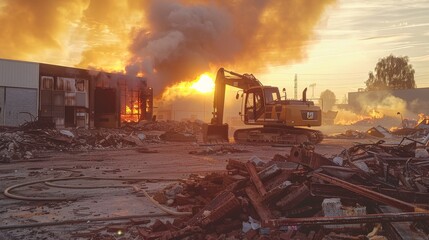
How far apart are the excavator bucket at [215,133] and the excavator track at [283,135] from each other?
264 cm

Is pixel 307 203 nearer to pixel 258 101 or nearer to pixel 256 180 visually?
pixel 256 180

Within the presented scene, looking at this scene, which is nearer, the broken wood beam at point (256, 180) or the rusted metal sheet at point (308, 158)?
the broken wood beam at point (256, 180)

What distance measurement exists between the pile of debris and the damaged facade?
25.9 metres

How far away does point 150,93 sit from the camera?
35.8 m

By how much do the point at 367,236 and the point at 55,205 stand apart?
248 inches

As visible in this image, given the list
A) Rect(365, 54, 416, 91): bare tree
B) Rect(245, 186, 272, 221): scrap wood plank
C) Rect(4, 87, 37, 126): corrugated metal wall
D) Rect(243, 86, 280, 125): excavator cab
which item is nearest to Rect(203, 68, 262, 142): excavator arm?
Rect(243, 86, 280, 125): excavator cab

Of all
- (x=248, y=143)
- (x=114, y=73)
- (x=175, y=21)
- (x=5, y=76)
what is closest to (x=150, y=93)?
(x=114, y=73)

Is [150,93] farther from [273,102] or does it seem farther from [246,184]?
[246,184]

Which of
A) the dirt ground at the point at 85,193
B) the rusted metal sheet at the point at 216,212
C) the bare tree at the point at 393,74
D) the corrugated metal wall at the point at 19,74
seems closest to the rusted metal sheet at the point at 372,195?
the rusted metal sheet at the point at 216,212

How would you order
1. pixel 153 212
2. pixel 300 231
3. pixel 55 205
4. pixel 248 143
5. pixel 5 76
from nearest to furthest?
pixel 300 231 → pixel 153 212 → pixel 55 205 → pixel 248 143 → pixel 5 76

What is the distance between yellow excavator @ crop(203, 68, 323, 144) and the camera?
21.7 metres

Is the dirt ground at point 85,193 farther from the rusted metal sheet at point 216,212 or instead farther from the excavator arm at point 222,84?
the excavator arm at point 222,84

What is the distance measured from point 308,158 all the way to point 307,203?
1.55 meters

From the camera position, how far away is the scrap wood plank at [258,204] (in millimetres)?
5936
